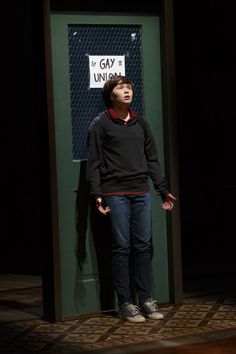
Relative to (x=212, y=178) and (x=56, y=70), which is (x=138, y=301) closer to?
(x=56, y=70)

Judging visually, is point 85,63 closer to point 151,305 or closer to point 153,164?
point 153,164

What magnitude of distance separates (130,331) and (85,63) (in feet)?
5.30

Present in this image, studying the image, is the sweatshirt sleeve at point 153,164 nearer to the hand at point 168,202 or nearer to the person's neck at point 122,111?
the hand at point 168,202

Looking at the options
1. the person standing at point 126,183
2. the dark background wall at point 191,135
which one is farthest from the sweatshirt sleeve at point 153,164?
the dark background wall at point 191,135

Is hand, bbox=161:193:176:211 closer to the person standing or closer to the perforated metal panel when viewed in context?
the person standing

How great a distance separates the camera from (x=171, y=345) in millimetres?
4828

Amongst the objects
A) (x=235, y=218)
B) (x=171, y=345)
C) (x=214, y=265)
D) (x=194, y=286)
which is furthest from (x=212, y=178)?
(x=171, y=345)

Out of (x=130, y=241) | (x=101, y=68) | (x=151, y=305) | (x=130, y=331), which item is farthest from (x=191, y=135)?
(x=130, y=331)

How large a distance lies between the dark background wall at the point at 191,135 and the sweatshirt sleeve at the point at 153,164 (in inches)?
104

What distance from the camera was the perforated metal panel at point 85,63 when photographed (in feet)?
18.7

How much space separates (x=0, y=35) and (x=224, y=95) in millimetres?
2296

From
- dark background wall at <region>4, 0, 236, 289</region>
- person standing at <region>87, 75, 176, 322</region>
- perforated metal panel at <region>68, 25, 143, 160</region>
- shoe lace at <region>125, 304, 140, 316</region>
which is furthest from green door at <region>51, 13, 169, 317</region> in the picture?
dark background wall at <region>4, 0, 236, 289</region>

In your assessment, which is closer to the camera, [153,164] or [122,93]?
[122,93]

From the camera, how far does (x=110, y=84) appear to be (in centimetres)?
552
